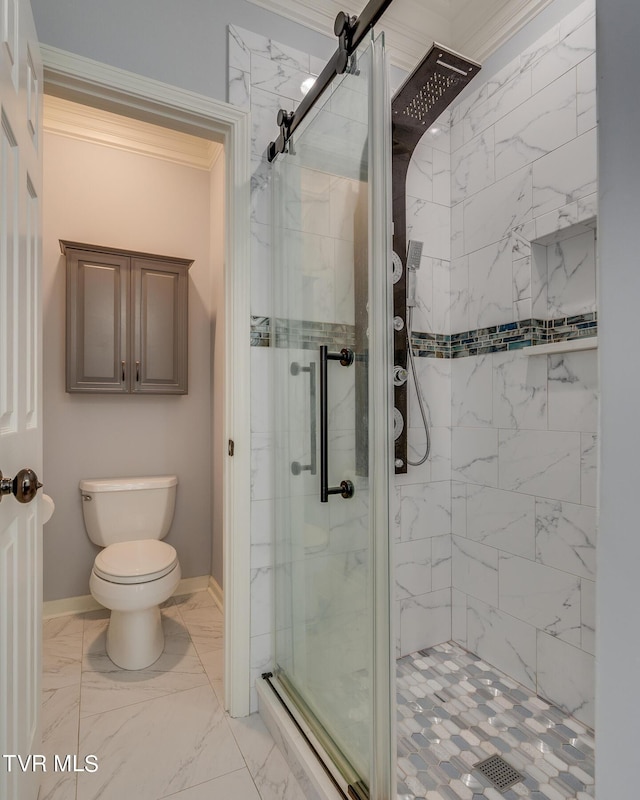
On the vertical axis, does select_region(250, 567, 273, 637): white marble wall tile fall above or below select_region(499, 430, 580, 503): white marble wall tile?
below

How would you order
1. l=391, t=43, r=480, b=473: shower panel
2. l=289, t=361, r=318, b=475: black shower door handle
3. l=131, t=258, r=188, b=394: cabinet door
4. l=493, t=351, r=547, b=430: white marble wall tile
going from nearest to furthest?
l=289, t=361, r=318, b=475: black shower door handle < l=391, t=43, r=480, b=473: shower panel < l=493, t=351, r=547, b=430: white marble wall tile < l=131, t=258, r=188, b=394: cabinet door

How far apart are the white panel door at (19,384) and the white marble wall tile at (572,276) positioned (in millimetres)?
1749

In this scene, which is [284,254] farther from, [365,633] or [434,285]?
[365,633]

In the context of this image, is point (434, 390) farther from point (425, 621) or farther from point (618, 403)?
point (618, 403)

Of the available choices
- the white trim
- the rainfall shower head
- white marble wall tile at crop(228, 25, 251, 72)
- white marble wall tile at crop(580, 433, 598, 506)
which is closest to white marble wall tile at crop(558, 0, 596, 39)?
the rainfall shower head

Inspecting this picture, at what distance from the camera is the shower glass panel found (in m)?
1.07

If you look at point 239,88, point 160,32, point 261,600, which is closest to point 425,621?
point 261,600

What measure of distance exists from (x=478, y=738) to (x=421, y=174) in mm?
2281

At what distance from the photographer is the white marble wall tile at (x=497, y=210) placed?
184 cm

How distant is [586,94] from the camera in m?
1.60

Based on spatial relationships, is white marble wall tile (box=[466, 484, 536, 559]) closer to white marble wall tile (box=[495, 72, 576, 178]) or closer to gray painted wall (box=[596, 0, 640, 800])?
white marble wall tile (box=[495, 72, 576, 178])

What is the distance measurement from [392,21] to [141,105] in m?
1.22

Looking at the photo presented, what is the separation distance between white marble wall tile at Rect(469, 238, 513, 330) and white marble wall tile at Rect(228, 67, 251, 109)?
3.76 feet

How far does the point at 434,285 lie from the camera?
217 cm
